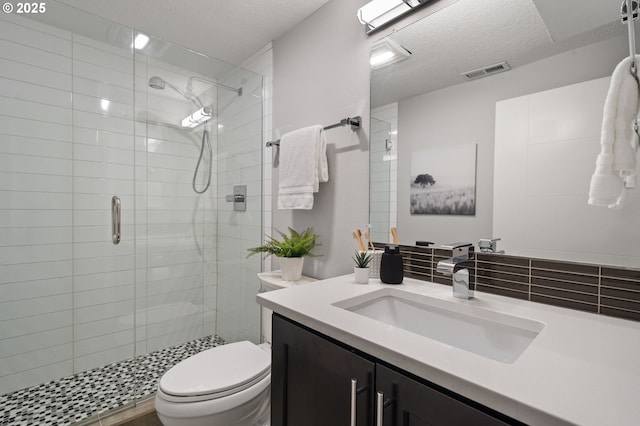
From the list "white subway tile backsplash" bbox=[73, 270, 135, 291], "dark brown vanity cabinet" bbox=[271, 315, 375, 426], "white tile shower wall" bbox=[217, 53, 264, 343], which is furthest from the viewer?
"white tile shower wall" bbox=[217, 53, 264, 343]

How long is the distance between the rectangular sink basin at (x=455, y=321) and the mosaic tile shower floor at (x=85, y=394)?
151 cm

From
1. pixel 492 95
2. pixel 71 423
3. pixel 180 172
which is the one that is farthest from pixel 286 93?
pixel 71 423

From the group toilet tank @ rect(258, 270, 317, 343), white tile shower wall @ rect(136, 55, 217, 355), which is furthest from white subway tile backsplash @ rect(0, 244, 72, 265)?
toilet tank @ rect(258, 270, 317, 343)

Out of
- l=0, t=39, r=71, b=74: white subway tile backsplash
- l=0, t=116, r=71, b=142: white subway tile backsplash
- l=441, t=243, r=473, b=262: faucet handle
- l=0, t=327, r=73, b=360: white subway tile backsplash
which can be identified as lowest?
l=0, t=327, r=73, b=360: white subway tile backsplash

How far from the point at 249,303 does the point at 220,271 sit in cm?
33

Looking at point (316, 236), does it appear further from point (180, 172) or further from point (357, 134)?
point (180, 172)

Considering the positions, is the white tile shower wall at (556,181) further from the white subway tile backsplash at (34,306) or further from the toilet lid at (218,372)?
the white subway tile backsplash at (34,306)

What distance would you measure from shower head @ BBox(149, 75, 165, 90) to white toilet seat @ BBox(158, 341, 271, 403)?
64.3 inches

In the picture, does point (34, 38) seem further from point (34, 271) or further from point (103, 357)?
point (103, 357)

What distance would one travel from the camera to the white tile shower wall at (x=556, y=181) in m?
0.83

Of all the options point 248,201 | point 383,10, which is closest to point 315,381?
point 383,10

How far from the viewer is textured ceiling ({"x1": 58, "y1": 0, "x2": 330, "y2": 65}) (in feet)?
5.54

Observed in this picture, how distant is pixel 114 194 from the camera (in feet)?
6.15

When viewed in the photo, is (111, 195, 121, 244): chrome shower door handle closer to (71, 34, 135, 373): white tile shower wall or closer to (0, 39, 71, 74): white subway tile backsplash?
(71, 34, 135, 373): white tile shower wall
